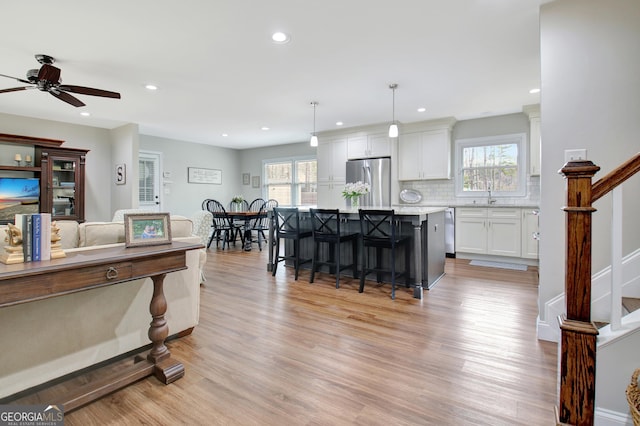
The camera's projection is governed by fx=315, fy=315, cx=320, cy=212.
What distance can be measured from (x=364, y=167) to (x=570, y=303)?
4.82 m

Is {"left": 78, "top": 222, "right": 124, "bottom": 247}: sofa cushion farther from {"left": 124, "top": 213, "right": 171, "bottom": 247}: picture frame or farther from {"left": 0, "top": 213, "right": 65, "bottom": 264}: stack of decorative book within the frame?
{"left": 0, "top": 213, "right": 65, "bottom": 264}: stack of decorative book

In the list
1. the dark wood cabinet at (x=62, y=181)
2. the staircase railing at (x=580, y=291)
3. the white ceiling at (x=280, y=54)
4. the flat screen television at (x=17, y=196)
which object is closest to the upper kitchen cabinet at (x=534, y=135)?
the white ceiling at (x=280, y=54)

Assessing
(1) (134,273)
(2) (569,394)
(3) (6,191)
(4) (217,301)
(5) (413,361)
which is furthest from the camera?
(3) (6,191)

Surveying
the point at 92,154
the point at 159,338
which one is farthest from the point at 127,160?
the point at 159,338

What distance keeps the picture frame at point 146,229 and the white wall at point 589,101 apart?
2610mm

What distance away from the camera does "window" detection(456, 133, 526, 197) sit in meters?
5.23

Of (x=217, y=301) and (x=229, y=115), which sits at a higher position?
(x=229, y=115)

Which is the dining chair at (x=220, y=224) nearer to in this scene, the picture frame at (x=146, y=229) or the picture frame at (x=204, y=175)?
the picture frame at (x=204, y=175)

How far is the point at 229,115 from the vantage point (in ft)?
17.6

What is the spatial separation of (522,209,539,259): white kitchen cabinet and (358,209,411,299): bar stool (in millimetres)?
2342

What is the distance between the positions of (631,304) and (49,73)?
4652 millimetres

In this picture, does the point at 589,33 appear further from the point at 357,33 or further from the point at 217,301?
the point at 217,301

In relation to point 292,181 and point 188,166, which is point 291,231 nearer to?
point 292,181

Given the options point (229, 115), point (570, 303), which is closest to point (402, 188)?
point (229, 115)
